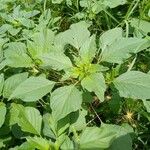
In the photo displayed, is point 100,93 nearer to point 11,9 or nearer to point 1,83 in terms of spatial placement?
point 1,83

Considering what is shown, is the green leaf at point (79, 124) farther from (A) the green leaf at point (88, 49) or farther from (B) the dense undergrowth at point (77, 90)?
(A) the green leaf at point (88, 49)

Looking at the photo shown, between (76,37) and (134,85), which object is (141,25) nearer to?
(76,37)

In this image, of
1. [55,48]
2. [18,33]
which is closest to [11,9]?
[18,33]

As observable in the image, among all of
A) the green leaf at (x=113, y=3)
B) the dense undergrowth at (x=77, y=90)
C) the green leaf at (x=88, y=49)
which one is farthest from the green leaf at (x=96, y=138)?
the green leaf at (x=113, y=3)

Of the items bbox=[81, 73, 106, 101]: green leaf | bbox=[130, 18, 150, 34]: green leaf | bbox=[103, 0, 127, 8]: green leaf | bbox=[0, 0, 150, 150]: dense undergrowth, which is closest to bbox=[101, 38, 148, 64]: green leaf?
bbox=[0, 0, 150, 150]: dense undergrowth

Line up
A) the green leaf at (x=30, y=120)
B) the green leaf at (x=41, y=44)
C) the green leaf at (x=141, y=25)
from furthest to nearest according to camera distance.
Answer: the green leaf at (x=141, y=25), the green leaf at (x=41, y=44), the green leaf at (x=30, y=120)

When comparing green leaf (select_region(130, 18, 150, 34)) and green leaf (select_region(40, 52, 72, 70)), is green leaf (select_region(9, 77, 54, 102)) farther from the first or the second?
green leaf (select_region(130, 18, 150, 34))
